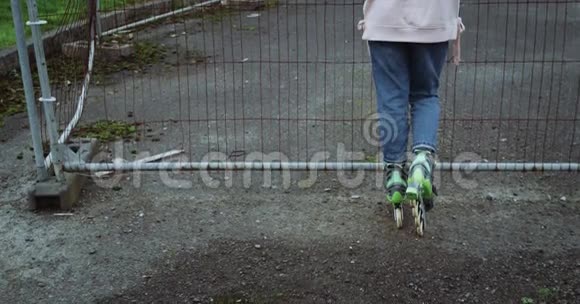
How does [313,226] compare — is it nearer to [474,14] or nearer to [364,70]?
[364,70]

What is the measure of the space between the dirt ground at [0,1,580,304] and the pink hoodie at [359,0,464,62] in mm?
1197

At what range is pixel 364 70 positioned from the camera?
8133mm

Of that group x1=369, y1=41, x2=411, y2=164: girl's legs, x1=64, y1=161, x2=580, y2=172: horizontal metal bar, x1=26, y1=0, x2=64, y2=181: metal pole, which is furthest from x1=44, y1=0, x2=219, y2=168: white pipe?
x1=369, y1=41, x2=411, y2=164: girl's legs

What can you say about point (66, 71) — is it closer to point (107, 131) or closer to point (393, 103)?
point (107, 131)

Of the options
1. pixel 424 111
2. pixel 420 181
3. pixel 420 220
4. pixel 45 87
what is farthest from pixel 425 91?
pixel 45 87

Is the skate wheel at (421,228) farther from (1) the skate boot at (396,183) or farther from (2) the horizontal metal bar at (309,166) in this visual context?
(2) the horizontal metal bar at (309,166)

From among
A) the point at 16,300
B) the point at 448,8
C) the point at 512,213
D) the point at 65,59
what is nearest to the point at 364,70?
the point at 65,59

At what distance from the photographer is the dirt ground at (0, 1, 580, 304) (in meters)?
3.75

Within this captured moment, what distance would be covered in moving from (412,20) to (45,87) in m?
2.37

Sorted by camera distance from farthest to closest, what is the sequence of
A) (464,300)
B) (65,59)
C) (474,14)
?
(474,14), (65,59), (464,300)

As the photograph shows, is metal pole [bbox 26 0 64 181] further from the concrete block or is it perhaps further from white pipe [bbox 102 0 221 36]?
white pipe [bbox 102 0 221 36]

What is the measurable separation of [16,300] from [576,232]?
125 inches

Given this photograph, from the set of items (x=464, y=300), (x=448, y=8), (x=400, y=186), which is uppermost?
(x=448, y=8)

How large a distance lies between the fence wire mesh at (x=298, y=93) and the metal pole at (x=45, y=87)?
1066mm
